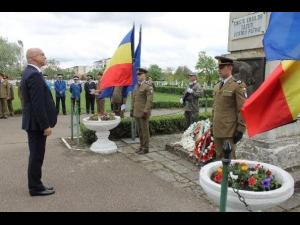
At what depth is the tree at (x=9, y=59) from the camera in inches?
1566

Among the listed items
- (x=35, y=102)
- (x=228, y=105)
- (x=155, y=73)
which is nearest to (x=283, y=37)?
(x=228, y=105)

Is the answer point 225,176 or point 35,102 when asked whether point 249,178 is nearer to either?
point 225,176

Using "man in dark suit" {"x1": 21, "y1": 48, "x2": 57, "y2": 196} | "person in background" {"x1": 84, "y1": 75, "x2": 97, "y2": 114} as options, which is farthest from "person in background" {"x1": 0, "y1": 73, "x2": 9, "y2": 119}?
"man in dark suit" {"x1": 21, "y1": 48, "x2": 57, "y2": 196}

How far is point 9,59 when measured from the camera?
135 feet

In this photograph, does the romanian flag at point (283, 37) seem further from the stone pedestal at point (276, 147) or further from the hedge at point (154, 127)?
the hedge at point (154, 127)

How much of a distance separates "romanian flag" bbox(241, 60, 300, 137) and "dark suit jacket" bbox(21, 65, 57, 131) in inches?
109

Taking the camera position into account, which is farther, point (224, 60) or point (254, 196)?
point (224, 60)

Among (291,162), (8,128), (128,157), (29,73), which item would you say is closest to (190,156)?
(128,157)

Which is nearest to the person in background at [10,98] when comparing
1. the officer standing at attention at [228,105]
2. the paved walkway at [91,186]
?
the paved walkway at [91,186]

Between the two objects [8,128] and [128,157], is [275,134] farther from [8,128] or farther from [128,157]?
[8,128]

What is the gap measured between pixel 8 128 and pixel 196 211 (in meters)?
8.54

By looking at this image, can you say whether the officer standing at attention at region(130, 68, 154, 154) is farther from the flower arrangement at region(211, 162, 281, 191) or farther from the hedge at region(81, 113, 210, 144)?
the flower arrangement at region(211, 162, 281, 191)

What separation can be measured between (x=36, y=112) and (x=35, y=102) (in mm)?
135

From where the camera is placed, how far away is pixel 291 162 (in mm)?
5422
